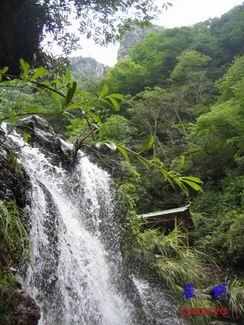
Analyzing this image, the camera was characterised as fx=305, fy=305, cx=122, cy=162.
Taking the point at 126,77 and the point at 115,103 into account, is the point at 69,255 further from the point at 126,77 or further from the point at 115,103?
the point at 126,77

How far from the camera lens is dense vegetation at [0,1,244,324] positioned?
1.10 meters

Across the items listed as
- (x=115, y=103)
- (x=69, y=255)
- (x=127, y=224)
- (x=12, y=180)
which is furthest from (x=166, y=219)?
(x=115, y=103)

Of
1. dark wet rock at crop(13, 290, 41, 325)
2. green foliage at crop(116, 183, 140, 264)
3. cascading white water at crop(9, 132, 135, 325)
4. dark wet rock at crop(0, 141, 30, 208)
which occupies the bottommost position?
green foliage at crop(116, 183, 140, 264)

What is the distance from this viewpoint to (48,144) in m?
5.53

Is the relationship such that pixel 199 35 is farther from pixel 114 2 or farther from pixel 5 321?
pixel 5 321

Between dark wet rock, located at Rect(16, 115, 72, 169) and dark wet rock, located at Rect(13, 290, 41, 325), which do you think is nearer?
dark wet rock, located at Rect(13, 290, 41, 325)

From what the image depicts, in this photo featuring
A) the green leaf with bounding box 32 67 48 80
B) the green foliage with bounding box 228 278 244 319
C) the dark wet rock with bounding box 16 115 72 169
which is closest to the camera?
the green leaf with bounding box 32 67 48 80

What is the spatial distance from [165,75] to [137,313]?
16.6 meters

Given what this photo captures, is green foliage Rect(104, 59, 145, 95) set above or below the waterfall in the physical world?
above

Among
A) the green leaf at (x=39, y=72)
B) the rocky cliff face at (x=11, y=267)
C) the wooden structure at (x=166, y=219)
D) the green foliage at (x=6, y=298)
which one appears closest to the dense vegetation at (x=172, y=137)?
the green leaf at (x=39, y=72)

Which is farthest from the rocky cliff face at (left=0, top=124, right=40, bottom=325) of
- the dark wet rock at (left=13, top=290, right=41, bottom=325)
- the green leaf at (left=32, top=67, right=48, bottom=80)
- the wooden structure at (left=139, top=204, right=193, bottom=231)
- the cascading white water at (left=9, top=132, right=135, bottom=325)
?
the wooden structure at (left=139, top=204, right=193, bottom=231)

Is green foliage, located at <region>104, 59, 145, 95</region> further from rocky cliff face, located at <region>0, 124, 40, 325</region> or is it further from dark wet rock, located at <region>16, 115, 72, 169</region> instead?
rocky cliff face, located at <region>0, 124, 40, 325</region>

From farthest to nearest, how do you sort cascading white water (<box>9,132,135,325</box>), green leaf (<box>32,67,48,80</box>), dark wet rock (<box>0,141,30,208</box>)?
cascading white water (<box>9,132,135,325</box>)
dark wet rock (<box>0,141,30,208</box>)
green leaf (<box>32,67,48,80</box>)

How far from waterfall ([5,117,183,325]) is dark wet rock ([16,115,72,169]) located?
5 cm
